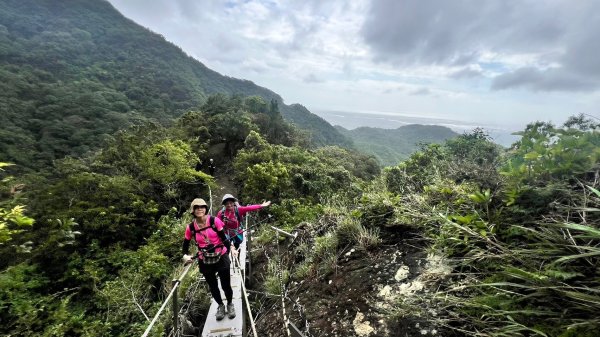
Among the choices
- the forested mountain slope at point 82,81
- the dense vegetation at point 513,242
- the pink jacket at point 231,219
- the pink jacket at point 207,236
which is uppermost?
the forested mountain slope at point 82,81

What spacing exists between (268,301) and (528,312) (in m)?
3.92

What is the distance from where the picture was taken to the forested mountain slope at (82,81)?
42188mm

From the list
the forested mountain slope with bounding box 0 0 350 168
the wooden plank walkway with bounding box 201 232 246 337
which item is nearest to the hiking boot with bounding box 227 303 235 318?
the wooden plank walkway with bounding box 201 232 246 337

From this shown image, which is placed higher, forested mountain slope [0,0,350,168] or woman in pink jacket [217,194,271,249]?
forested mountain slope [0,0,350,168]

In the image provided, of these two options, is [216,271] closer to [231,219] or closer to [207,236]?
[207,236]

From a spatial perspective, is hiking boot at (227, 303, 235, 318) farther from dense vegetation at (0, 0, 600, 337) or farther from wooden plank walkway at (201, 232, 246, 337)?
dense vegetation at (0, 0, 600, 337)

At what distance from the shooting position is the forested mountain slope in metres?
42.2

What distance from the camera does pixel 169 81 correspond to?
9600cm

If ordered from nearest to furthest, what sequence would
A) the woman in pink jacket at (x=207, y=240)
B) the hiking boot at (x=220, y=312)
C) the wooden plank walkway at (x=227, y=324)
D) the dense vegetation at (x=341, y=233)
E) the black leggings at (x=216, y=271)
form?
the dense vegetation at (x=341, y=233)
the woman in pink jacket at (x=207, y=240)
the black leggings at (x=216, y=271)
the wooden plank walkway at (x=227, y=324)
the hiking boot at (x=220, y=312)

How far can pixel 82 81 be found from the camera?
228 ft

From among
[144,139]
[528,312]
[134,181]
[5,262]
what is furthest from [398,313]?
[144,139]

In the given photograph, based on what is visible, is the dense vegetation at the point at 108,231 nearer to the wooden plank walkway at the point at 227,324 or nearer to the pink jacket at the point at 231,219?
the wooden plank walkway at the point at 227,324

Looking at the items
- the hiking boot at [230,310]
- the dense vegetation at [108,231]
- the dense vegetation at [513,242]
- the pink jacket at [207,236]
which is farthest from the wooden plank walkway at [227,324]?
the dense vegetation at [108,231]

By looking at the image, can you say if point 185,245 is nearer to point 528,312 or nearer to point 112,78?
point 528,312
